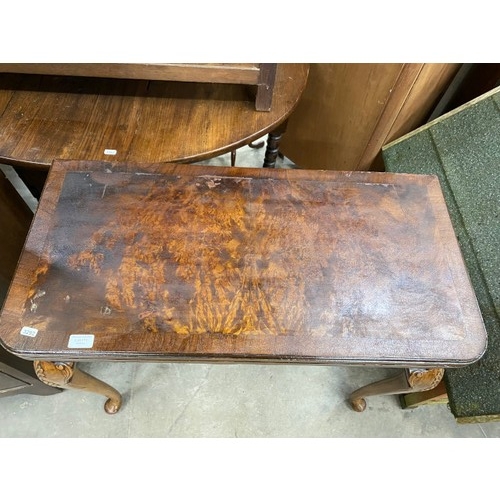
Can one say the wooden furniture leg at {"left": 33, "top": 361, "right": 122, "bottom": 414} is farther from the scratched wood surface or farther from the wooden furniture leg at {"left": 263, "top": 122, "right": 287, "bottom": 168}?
the wooden furniture leg at {"left": 263, "top": 122, "right": 287, "bottom": 168}

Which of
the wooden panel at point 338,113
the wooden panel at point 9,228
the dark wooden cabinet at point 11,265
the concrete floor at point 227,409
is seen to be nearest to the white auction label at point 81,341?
the dark wooden cabinet at point 11,265

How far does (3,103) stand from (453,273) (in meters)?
1.23

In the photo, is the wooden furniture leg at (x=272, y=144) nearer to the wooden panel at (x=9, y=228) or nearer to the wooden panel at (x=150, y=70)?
the wooden panel at (x=150, y=70)

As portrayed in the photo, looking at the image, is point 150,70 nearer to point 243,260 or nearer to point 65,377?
point 243,260

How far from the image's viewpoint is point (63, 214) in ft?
→ 2.80

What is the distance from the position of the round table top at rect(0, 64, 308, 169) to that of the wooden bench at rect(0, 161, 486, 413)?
0.38 ft

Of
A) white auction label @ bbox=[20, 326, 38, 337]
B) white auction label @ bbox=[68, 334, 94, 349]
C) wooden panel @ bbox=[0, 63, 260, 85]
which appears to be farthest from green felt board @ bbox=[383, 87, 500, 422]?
white auction label @ bbox=[20, 326, 38, 337]

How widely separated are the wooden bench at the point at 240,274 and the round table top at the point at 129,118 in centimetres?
12

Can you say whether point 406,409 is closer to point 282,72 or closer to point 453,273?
point 453,273

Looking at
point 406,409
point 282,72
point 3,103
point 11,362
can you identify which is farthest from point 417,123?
point 11,362

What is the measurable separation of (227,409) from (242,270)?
639 millimetres

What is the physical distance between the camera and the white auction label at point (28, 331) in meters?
0.72

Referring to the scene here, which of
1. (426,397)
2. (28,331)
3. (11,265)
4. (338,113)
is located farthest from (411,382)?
(11,265)

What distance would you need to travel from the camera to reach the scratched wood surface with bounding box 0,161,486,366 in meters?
0.73
